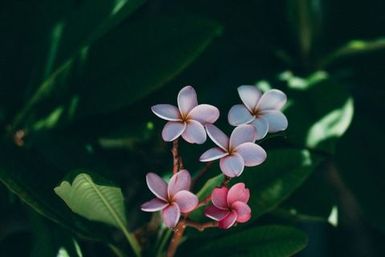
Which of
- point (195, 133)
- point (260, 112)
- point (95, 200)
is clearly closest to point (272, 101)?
point (260, 112)

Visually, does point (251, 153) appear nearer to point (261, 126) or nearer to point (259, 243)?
point (261, 126)

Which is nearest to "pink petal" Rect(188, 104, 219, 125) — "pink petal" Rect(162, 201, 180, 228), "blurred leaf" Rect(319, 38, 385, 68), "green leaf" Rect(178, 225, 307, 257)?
"pink petal" Rect(162, 201, 180, 228)

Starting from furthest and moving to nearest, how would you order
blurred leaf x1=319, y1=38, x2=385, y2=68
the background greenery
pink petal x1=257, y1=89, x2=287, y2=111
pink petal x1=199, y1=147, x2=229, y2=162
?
1. blurred leaf x1=319, y1=38, x2=385, y2=68
2. the background greenery
3. pink petal x1=257, y1=89, x2=287, y2=111
4. pink petal x1=199, y1=147, x2=229, y2=162

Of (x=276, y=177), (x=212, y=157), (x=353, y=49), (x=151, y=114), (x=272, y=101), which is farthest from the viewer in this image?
(x=353, y=49)

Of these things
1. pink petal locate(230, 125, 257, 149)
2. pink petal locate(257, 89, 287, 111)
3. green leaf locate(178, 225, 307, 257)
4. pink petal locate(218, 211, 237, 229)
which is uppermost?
pink petal locate(257, 89, 287, 111)

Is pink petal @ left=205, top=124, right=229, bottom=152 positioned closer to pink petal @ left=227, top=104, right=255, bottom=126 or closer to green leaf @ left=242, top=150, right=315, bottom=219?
pink petal @ left=227, top=104, right=255, bottom=126

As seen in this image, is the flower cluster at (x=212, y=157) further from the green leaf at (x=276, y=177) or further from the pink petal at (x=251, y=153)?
the green leaf at (x=276, y=177)

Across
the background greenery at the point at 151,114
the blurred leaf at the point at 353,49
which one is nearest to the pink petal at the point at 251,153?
the background greenery at the point at 151,114
